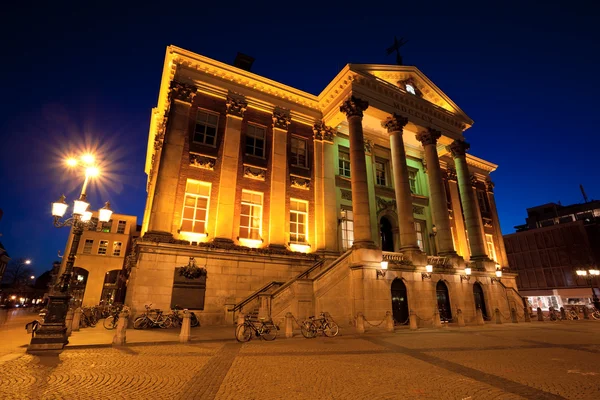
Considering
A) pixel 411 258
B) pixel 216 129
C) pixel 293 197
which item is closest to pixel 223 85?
pixel 216 129

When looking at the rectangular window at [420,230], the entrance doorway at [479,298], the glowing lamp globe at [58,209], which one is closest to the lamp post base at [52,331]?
the glowing lamp globe at [58,209]

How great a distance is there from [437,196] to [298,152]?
10338 millimetres

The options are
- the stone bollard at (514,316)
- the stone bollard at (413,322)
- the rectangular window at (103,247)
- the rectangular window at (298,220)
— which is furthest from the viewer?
the rectangular window at (103,247)

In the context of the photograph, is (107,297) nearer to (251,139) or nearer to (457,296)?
(251,139)

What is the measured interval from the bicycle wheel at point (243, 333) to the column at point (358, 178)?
7.39 meters

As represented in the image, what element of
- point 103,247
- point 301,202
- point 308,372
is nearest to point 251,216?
point 301,202

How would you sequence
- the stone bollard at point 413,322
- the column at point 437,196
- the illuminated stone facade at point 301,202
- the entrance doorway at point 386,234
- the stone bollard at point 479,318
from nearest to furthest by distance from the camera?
the stone bollard at point 413,322, the illuminated stone facade at point 301,202, the stone bollard at point 479,318, the column at point 437,196, the entrance doorway at point 386,234

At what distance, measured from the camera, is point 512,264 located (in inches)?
1702

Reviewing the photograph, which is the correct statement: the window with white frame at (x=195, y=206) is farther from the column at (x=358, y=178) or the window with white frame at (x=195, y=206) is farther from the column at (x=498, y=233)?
the column at (x=498, y=233)

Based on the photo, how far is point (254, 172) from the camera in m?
19.9

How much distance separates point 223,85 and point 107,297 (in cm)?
3927

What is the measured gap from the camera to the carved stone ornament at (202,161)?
60.2ft

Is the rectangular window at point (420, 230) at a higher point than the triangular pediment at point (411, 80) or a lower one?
lower

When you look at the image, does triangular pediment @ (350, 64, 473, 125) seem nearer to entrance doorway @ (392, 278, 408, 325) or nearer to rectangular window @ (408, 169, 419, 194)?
rectangular window @ (408, 169, 419, 194)
